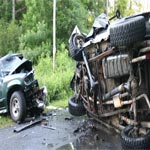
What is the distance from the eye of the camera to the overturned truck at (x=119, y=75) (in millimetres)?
6074

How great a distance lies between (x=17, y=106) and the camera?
33.1 feet

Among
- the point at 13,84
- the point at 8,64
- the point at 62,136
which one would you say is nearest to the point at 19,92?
the point at 13,84

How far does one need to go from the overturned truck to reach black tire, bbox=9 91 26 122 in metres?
1.54

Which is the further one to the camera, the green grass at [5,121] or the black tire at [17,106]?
the green grass at [5,121]

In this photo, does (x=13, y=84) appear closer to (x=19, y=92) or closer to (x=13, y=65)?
(x=19, y=92)

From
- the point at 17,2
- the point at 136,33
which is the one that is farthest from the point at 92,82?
the point at 17,2

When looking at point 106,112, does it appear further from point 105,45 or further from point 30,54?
point 30,54

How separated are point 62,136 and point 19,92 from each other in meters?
2.48

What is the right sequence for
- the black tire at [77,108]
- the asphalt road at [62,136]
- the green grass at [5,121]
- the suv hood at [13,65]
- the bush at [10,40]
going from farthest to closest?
the bush at [10,40]
the suv hood at [13,65]
the green grass at [5,121]
the black tire at [77,108]
the asphalt road at [62,136]

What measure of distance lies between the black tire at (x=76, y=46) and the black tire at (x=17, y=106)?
2.01 meters

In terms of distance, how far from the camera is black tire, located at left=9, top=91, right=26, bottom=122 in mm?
9852

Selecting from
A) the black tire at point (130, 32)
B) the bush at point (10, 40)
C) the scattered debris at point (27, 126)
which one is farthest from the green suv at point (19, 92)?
the bush at point (10, 40)

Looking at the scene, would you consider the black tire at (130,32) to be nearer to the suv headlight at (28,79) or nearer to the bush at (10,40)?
the suv headlight at (28,79)

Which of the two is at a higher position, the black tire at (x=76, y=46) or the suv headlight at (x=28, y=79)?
the black tire at (x=76, y=46)
